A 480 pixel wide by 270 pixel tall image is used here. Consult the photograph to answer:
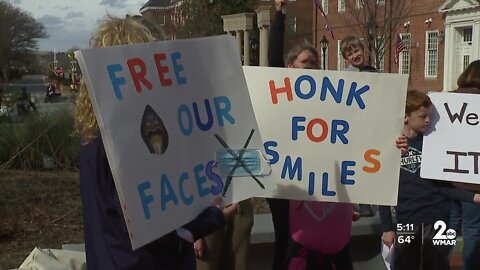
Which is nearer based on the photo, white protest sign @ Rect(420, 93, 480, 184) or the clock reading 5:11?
white protest sign @ Rect(420, 93, 480, 184)

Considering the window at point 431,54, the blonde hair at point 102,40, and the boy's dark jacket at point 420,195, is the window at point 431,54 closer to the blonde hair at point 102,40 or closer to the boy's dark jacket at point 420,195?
the boy's dark jacket at point 420,195

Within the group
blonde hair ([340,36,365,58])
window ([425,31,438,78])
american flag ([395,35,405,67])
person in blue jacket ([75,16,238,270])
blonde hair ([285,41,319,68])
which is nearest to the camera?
person in blue jacket ([75,16,238,270])

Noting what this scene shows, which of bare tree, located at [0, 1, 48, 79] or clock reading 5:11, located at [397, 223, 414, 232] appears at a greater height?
bare tree, located at [0, 1, 48, 79]

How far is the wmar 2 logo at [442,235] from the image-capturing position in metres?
3.66

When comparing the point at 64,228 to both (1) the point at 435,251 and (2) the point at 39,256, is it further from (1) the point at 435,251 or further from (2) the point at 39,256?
(1) the point at 435,251

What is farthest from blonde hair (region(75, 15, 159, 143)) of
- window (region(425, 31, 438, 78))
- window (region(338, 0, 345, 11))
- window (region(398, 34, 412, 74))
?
window (region(338, 0, 345, 11))

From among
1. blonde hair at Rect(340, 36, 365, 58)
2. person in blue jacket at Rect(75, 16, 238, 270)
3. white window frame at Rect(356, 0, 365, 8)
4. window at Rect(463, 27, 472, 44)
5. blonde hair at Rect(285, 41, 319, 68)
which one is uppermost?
white window frame at Rect(356, 0, 365, 8)

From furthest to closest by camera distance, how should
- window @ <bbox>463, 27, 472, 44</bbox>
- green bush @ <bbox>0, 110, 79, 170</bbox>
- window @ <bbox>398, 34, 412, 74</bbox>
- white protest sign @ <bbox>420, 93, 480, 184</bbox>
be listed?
window @ <bbox>398, 34, 412, 74</bbox>
window @ <bbox>463, 27, 472, 44</bbox>
green bush @ <bbox>0, 110, 79, 170</bbox>
white protest sign @ <bbox>420, 93, 480, 184</bbox>

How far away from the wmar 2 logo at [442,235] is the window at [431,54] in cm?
2790

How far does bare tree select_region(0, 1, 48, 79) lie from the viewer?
155 feet

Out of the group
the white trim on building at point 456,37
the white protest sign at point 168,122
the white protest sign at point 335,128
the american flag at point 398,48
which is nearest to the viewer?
the white protest sign at point 168,122

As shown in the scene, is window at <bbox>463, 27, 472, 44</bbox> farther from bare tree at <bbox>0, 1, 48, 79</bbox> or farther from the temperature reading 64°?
bare tree at <bbox>0, 1, 48, 79</bbox>

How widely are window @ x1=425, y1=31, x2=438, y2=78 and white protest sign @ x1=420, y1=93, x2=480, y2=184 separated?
2795 cm

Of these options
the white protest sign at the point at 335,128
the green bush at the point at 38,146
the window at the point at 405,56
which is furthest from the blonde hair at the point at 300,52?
the window at the point at 405,56
